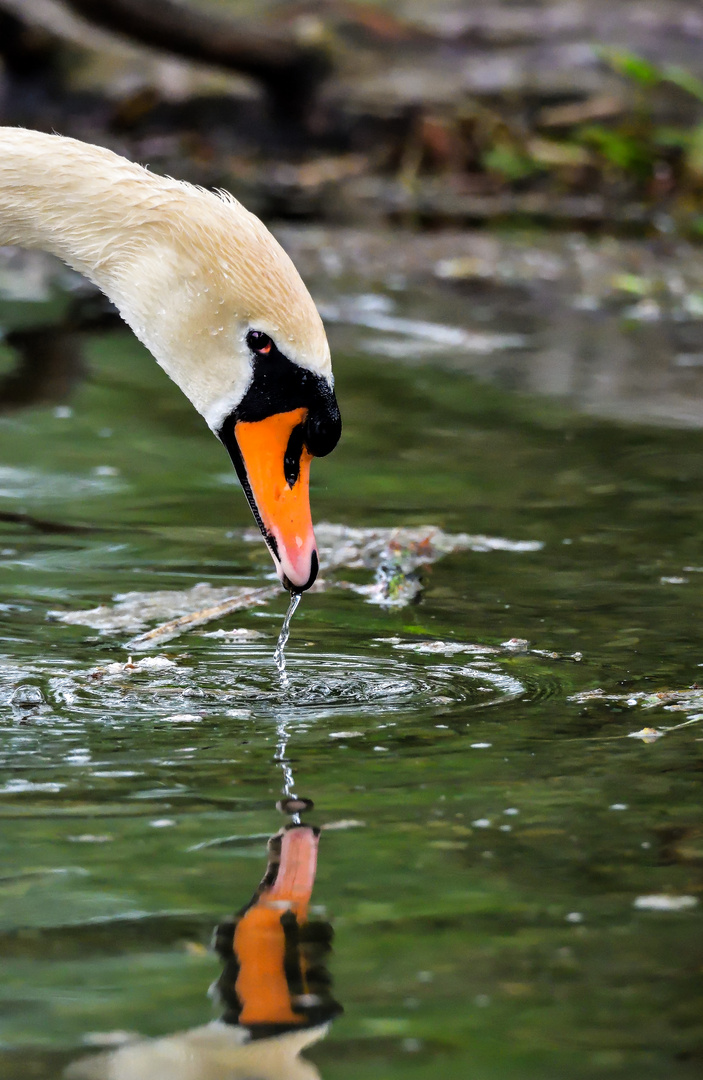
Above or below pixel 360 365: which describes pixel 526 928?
above

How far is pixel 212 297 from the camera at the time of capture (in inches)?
178

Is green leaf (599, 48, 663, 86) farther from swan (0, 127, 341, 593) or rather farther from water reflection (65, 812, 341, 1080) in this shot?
water reflection (65, 812, 341, 1080)

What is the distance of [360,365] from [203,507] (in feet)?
9.76

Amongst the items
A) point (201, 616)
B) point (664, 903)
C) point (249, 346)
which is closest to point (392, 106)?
point (201, 616)

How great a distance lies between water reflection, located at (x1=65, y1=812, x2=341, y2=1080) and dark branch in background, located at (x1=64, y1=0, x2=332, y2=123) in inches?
495

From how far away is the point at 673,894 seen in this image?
118 inches

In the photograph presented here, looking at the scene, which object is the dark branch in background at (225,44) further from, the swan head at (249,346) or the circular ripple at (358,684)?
the circular ripple at (358,684)

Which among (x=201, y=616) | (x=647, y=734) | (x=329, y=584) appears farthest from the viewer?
(x=329, y=584)

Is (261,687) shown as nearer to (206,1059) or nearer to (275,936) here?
(275,936)

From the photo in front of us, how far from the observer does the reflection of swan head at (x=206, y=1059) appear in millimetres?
2361

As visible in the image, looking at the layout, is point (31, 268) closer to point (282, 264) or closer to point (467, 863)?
point (282, 264)

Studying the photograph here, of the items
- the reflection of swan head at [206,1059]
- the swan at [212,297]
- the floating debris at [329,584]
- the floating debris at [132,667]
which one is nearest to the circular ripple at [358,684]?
the floating debris at [132,667]

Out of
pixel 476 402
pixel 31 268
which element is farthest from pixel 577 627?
pixel 31 268

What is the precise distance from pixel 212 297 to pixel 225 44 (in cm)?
1186
